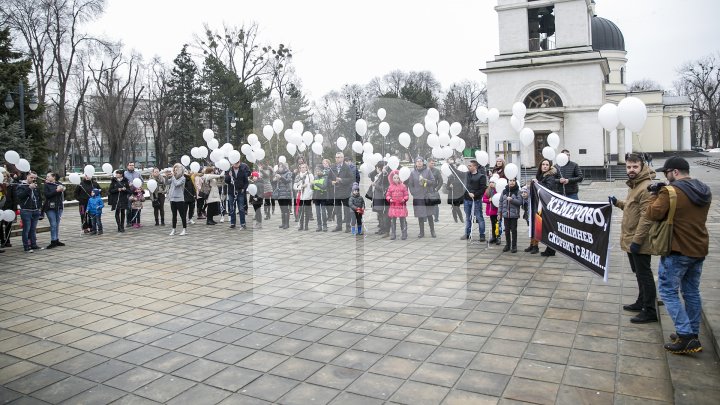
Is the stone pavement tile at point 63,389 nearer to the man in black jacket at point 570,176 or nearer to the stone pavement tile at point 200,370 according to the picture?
the stone pavement tile at point 200,370

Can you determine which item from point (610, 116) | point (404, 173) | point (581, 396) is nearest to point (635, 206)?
point (610, 116)

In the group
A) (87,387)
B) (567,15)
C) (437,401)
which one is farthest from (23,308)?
(567,15)

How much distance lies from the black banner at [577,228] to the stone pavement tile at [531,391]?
7.05ft

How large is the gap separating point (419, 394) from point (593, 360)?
1.78 m

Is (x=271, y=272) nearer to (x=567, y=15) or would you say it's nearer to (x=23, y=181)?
(x=23, y=181)

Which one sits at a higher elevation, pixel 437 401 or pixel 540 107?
pixel 540 107

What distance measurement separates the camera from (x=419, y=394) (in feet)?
13.3

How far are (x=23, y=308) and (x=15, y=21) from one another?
33.5 meters

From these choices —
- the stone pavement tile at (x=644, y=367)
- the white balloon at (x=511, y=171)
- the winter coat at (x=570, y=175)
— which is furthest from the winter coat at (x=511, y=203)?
the stone pavement tile at (x=644, y=367)

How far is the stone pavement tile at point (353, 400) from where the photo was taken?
3932mm

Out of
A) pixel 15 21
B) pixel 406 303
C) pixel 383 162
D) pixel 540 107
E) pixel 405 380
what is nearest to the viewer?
pixel 405 380

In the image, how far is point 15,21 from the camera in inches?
1259

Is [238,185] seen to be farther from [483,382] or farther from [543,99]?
[543,99]

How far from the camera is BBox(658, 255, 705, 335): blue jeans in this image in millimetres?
4609
